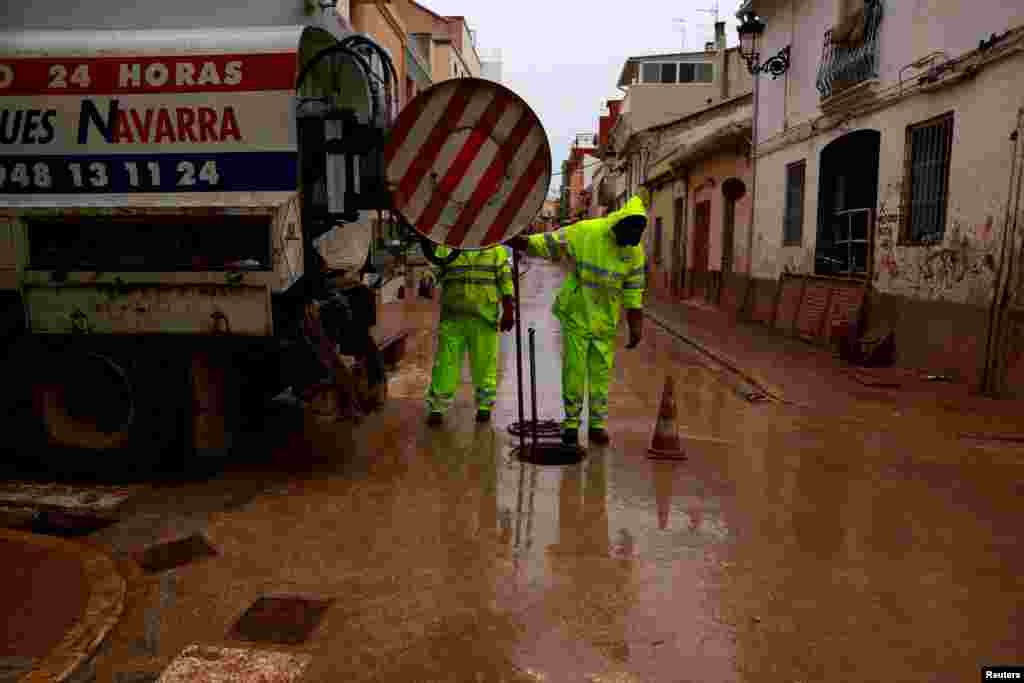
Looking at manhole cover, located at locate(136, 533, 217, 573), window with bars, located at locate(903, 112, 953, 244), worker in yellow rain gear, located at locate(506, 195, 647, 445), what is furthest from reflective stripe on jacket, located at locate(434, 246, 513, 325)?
window with bars, located at locate(903, 112, 953, 244)

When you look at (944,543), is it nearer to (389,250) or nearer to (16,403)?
(389,250)

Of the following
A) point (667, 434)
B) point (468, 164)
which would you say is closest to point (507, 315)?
point (667, 434)

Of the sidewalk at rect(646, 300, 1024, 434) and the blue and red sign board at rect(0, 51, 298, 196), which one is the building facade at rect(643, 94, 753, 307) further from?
the blue and red sign board at rect(0, 51, 298, 196)

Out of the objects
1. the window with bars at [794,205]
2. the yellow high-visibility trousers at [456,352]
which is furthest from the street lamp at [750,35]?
the yellow high-visibility trousers at [456,352]

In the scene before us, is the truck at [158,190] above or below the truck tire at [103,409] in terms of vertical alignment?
above

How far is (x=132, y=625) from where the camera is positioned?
10.7 ft

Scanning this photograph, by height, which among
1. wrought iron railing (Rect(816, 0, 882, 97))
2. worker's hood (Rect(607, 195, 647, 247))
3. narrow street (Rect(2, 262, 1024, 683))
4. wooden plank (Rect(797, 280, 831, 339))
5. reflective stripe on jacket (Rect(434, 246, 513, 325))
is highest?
wrought iron railing (Rect(816, 0, 882, 97))

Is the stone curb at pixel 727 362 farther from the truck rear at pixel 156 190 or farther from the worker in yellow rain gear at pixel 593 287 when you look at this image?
the truck rear at pixel 156 190

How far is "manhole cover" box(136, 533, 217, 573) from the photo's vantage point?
3879 mm

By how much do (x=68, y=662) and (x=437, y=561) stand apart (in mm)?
1557

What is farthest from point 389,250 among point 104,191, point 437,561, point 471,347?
point 437,561

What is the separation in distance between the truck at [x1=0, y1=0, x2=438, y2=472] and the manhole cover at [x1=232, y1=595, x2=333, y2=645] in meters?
1.82

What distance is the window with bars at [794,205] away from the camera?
14188 mm

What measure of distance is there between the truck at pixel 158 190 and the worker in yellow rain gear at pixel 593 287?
1.68 meters
